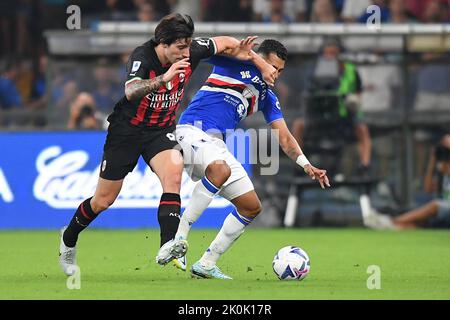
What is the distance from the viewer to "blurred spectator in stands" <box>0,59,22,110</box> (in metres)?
18.5

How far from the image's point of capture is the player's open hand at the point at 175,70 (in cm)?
872

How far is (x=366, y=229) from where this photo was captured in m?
16.5

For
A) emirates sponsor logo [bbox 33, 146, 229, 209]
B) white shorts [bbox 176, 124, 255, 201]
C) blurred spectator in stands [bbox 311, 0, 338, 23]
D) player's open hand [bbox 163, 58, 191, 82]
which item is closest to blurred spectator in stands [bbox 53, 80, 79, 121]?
emirates sponsor logo [bbox 33, 146, 229, 209]

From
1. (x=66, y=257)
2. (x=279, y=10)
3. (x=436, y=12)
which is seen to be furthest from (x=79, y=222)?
(x=436, y=12)

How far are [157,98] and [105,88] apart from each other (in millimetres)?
7752

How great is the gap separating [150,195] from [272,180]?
192cm

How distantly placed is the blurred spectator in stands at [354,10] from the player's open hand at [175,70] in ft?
31.3

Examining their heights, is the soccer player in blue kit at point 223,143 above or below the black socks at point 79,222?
above

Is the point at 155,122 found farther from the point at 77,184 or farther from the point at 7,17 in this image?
the point at 7,17

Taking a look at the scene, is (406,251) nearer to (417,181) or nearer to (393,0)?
(417,181)

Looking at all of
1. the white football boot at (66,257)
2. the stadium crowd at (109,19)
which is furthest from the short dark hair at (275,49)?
the stadium crowd at (109,19)

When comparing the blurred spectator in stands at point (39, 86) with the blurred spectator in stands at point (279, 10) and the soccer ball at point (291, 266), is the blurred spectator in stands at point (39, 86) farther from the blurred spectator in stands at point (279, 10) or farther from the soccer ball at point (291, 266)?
the soccer ball at point (291, 266)

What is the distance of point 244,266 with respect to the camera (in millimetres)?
10797

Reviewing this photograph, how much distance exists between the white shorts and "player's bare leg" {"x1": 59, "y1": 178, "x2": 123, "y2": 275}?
0.67m
